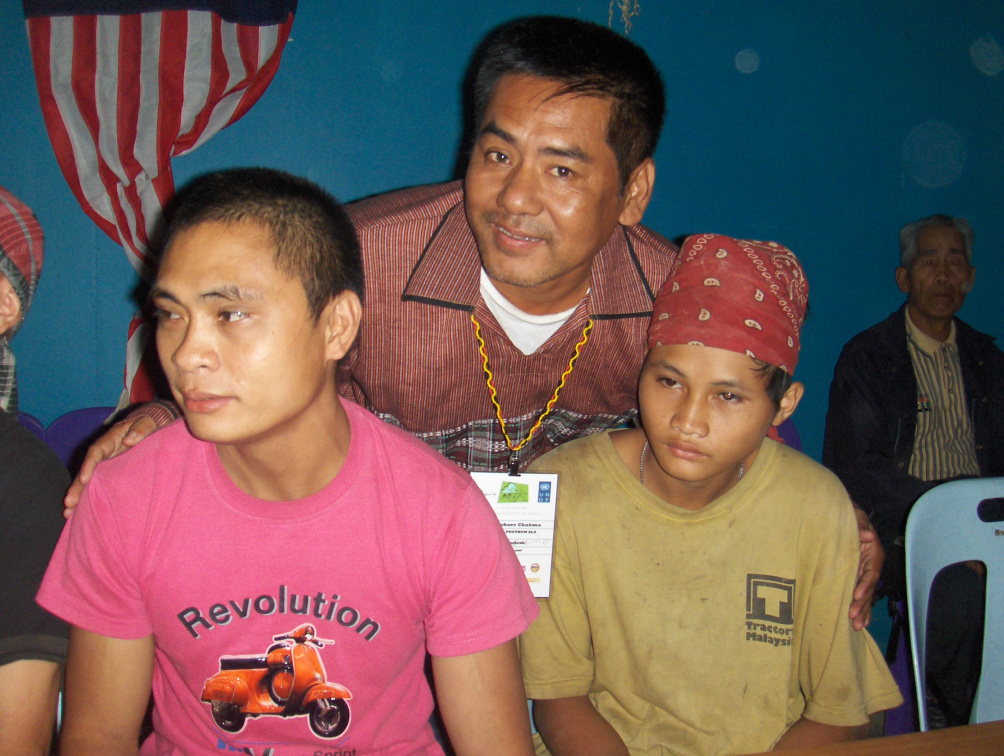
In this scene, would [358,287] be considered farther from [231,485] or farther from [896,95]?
[896,95]

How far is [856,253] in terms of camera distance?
144 inches

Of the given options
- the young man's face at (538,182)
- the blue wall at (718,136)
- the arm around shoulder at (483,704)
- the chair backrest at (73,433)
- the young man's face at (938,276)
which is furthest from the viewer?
the young man's face at (938,276)

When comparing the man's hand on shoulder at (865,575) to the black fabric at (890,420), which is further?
the black fabric at (890,420)

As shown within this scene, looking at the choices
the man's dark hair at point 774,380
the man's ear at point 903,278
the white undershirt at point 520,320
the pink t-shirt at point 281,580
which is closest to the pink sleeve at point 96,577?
the pink t-shirt at point 281,580

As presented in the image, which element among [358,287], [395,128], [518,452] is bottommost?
[518,452]

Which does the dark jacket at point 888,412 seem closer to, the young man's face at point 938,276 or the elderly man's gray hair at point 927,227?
the young man's face at point 938,276

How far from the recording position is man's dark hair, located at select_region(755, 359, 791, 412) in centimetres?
154

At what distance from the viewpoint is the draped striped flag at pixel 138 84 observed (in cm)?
263

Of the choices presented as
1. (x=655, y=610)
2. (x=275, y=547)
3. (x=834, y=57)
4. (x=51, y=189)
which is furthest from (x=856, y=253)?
(x=51, y=189)

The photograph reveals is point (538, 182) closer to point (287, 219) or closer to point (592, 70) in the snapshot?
point (592, 70)

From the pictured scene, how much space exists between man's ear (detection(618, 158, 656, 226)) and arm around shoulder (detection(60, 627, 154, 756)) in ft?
4.85

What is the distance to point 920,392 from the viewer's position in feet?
11.1

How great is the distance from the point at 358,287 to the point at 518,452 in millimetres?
894

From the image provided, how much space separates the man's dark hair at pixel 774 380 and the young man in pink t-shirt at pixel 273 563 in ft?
2.32
